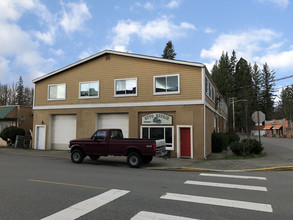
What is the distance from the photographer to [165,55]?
63.0m

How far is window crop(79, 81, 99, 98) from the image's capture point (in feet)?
62.0

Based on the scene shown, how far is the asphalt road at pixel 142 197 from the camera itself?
16.4ft

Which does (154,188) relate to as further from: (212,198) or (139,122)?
(139,122)

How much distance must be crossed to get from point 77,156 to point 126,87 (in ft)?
22.3

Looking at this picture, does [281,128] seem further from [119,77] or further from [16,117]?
[16,117]

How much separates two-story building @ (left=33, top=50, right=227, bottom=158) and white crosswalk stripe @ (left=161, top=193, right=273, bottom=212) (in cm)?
898

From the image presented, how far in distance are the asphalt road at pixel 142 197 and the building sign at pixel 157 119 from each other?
7085 millimetres

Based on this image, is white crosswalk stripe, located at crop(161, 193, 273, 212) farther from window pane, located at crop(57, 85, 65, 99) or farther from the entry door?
the entry door

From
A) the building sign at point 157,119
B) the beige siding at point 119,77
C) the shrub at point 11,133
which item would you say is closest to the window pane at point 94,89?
the beige siding at point 119,77

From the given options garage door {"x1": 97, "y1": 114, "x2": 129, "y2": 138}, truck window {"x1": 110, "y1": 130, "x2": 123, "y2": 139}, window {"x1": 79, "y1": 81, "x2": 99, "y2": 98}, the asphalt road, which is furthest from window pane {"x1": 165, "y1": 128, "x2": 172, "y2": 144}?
the asphalt road

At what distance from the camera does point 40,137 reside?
2072 centimetres

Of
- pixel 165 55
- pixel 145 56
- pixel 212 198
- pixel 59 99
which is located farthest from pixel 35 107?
pixel 165 55

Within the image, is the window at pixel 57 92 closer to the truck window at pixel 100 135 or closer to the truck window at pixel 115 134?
the truck window at pixel 100 135

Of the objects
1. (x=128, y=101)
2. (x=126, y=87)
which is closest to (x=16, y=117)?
(x=126, y=87)
